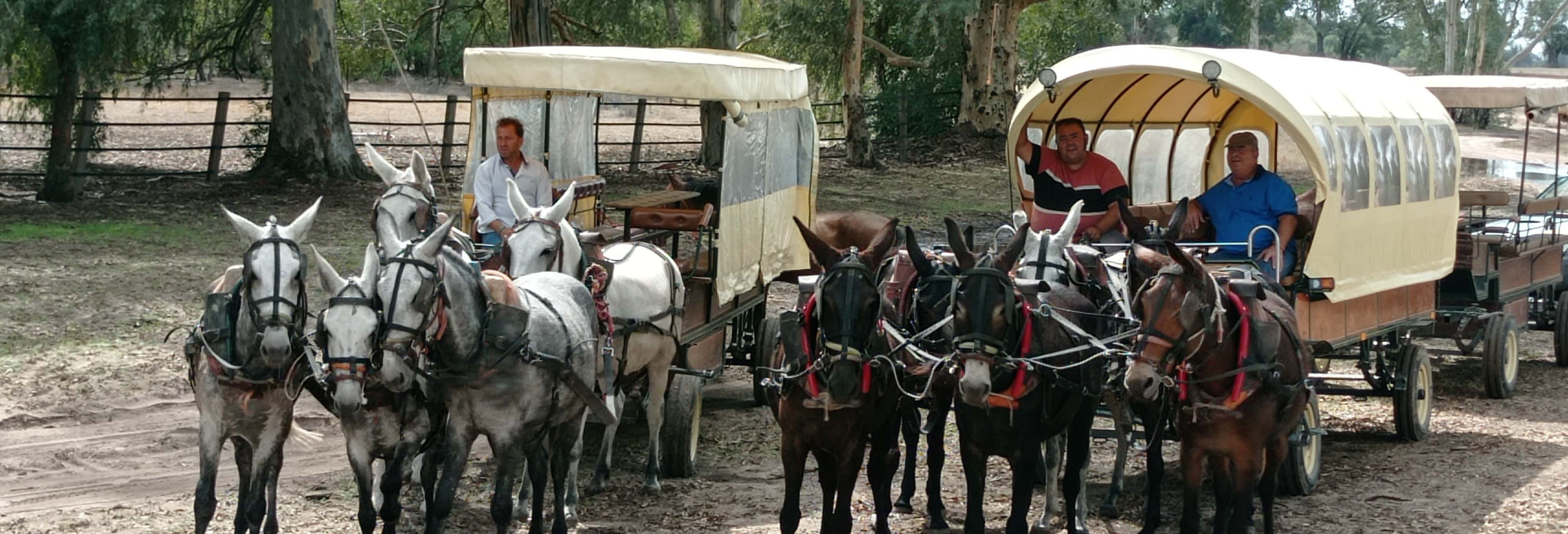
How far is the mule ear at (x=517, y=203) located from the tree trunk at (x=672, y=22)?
697 inches

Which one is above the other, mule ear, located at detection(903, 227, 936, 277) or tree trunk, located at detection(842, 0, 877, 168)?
tree trunk, located at detection(842, 0, 877, 168)

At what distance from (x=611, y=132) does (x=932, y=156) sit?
25.2ft

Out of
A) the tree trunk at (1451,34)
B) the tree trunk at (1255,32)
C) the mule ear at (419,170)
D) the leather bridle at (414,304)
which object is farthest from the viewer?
the tree trunk at (1255,32)

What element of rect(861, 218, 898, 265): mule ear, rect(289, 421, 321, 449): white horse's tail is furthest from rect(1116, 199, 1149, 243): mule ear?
rect(289, 421, 321, 449): white horse's tail

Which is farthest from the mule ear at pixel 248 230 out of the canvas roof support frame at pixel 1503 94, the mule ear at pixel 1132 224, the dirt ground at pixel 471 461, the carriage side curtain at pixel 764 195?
the canvas roof support frame at pixel 1503 94

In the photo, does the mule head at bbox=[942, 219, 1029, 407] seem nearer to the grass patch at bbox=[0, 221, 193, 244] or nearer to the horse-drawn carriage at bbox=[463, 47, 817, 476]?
the horse-drawn carriage at bbox=[463, 47, 817, 476]

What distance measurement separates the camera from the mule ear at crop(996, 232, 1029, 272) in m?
6.72

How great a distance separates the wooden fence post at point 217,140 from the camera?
20906 mm

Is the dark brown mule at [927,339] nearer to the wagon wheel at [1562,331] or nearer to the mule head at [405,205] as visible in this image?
the mule head at [405,205]

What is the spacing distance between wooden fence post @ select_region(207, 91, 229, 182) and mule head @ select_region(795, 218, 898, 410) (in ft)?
52.9

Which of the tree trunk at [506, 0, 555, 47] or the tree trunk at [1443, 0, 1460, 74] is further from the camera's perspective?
the tree trunk at [1443, 0, 1460, 74]

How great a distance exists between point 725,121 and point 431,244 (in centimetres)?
334

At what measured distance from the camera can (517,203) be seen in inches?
336

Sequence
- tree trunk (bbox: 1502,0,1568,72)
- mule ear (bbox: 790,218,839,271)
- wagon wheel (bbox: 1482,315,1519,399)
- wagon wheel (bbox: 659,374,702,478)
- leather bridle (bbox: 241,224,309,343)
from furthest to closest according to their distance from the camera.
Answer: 1. tree trunk (bbox: 1502,0,1568,72)
2. wagon wheel (bbox: 1482,315,1519,399)
3. wagon wheel (bbox: 659,374,702,478)
4. mule ear (bbox: 790,218,839,271)
5. leather bridle (bbox: 241,224,309,343)
